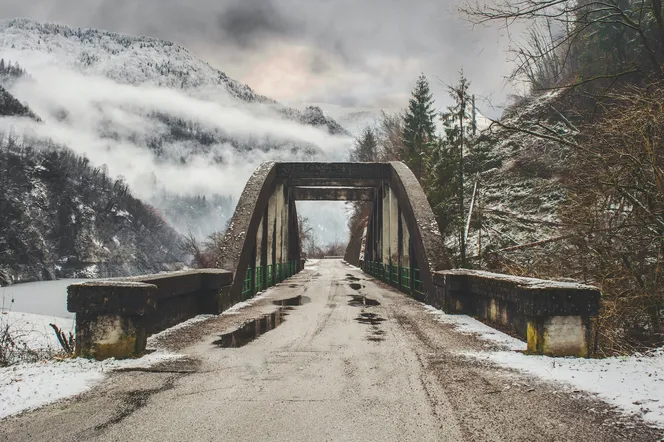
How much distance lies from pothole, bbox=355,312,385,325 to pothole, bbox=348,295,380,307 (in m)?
1.68

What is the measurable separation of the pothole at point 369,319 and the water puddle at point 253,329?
1421mm

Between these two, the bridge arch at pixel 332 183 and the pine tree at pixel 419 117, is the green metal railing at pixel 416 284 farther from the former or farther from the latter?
the pine tree at pixel 419 117

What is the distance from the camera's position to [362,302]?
36.4 feet

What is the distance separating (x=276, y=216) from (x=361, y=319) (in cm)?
918

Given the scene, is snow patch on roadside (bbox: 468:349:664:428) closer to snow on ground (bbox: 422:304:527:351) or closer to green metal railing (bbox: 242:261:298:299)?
snow on ground (bbox: 422:304:527:351)

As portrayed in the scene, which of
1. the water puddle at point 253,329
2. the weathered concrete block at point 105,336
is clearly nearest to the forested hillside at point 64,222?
the water puddle at point 253,329

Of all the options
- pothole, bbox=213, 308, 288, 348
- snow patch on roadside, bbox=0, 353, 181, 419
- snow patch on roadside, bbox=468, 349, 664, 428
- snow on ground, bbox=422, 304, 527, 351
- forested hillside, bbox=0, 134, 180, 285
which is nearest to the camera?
snow patch on roadside, bbox=468, 349, 664, 428

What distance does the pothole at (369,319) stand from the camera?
7625 mm

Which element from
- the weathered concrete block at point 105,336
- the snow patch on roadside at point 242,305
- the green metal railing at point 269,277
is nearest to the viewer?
the weathered concrete block at point 105,336

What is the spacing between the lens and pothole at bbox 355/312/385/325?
25.0ft

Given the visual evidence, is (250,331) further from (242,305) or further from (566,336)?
(566,336)

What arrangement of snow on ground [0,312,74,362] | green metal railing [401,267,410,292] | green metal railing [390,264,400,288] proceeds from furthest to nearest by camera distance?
1. green metal railing [390,264,400,288]
2. green metal railing [401,267,410,292]
3. snow on ground [0,312,74,362]

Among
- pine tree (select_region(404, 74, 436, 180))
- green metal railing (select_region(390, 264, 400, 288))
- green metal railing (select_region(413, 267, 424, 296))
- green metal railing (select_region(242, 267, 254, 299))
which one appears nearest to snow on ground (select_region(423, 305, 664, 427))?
green metal railing (select_region(413, 267, 424, 296))

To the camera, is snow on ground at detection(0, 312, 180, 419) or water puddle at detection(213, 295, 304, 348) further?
water puddle at detection(213, 295, 304, 348)
